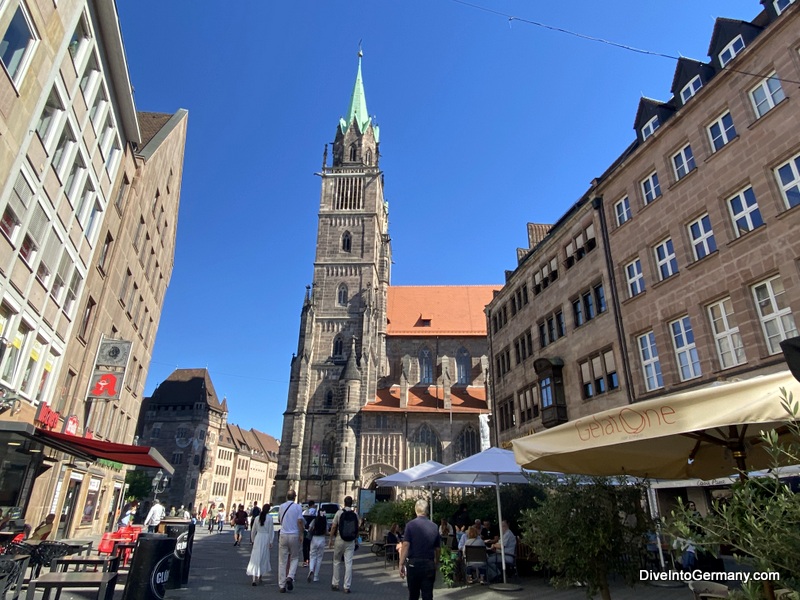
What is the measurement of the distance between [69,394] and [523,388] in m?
17.9

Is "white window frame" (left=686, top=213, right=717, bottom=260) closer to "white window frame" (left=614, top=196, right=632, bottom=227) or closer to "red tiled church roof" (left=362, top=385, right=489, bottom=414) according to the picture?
"white window frame" (left=614, top=196, right=632, bottom=227)

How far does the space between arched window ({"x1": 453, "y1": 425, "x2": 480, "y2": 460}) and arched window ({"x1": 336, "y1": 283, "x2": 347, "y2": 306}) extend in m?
17.2

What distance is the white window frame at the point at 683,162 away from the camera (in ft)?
46.2

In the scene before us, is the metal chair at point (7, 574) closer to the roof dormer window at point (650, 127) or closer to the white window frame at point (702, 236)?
the white window frame at point (702, 236)

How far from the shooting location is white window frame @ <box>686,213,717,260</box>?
42.9 ft

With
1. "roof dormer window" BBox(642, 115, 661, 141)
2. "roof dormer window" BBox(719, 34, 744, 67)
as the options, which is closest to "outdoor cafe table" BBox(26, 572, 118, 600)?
"roof dormer window" BBox(719, 34, 744, 67)

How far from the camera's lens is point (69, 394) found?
656 inches

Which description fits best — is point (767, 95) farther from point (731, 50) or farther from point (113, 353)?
point (113, 353)

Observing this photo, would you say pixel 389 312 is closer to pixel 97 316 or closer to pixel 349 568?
pixel 97 316

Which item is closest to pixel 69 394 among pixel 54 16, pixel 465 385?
pixel 54 16

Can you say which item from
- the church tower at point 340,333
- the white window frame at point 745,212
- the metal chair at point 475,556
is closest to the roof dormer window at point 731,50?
the white window frame at point 745,212

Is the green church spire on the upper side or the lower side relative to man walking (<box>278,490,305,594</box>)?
upper

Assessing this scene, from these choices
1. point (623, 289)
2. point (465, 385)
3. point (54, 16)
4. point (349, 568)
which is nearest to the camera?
point (349, 568)

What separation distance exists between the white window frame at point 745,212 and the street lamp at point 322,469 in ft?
122
